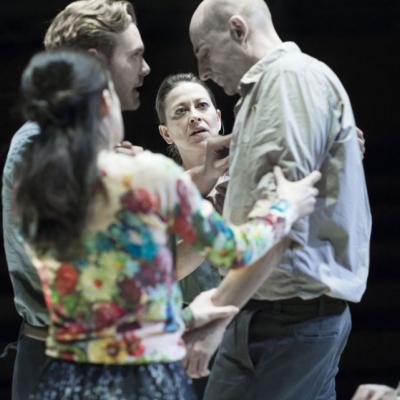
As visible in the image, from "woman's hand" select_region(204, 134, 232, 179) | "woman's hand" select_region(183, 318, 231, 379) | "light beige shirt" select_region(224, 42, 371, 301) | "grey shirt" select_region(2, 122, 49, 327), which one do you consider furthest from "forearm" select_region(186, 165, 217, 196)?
"woman's hand" select_region(183, 318, 231, 379)

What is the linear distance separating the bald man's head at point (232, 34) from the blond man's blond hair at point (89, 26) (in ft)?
0.98

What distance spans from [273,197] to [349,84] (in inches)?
96.5

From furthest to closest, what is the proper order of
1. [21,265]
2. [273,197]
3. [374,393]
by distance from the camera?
[21,265] → [273,197] → [374,393]

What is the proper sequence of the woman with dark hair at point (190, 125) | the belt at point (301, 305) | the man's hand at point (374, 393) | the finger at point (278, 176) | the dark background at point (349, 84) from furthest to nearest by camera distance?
the dark background at point (349, 84) → the woman with dark hair at point (190, 125) → the belt at point (301, 305) → the finger at point (278, 176) → the man's hand at point (374, 393)

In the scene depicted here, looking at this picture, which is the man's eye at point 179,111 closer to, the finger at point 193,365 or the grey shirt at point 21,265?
the grey shirt at point 21,265

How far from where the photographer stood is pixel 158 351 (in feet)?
6.75

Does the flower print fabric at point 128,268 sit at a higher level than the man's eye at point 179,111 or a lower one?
higher

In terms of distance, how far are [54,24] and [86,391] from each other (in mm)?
1226

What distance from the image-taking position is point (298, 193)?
230cm

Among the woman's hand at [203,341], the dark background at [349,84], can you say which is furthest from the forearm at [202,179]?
the dark background at [349,84]

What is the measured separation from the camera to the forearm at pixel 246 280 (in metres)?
2.37

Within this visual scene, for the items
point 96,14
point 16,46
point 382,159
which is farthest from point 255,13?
point 382,159

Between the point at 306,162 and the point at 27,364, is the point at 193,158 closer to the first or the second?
the point at 27,364

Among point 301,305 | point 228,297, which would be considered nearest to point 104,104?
point 228,297
